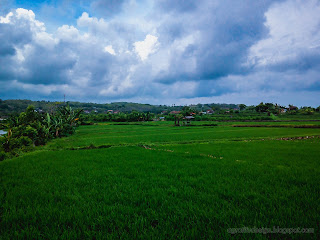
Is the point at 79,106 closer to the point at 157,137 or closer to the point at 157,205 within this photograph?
the point at 157,137

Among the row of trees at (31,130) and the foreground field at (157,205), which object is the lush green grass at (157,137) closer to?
the row of trees at (31,130)

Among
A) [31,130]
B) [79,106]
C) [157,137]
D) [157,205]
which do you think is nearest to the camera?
[157,205]

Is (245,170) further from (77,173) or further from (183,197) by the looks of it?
(77,173)

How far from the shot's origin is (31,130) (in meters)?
14.2

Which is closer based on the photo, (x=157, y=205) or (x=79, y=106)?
(x=157, y=205)

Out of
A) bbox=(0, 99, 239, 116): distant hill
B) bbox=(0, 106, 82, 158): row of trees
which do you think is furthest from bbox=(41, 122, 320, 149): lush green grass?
bbox=(0, 99, 239, 116): distant hill

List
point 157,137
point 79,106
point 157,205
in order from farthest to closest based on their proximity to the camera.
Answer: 1. point 79,106
2. point 157,137
3. point 157,205

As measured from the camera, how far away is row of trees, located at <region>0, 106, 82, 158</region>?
11.0 m

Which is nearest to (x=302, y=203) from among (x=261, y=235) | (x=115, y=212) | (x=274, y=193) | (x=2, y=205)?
(x=274, y=193)

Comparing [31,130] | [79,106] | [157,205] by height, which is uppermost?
[79,106]

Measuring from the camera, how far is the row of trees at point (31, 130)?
1098 centimetres

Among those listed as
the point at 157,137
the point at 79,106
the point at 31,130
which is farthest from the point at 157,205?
the point at 79,106

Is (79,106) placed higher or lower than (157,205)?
higher

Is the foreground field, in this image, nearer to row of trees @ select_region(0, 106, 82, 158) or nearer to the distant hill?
row of trees @ select_region(0, 106, 82, 158)
